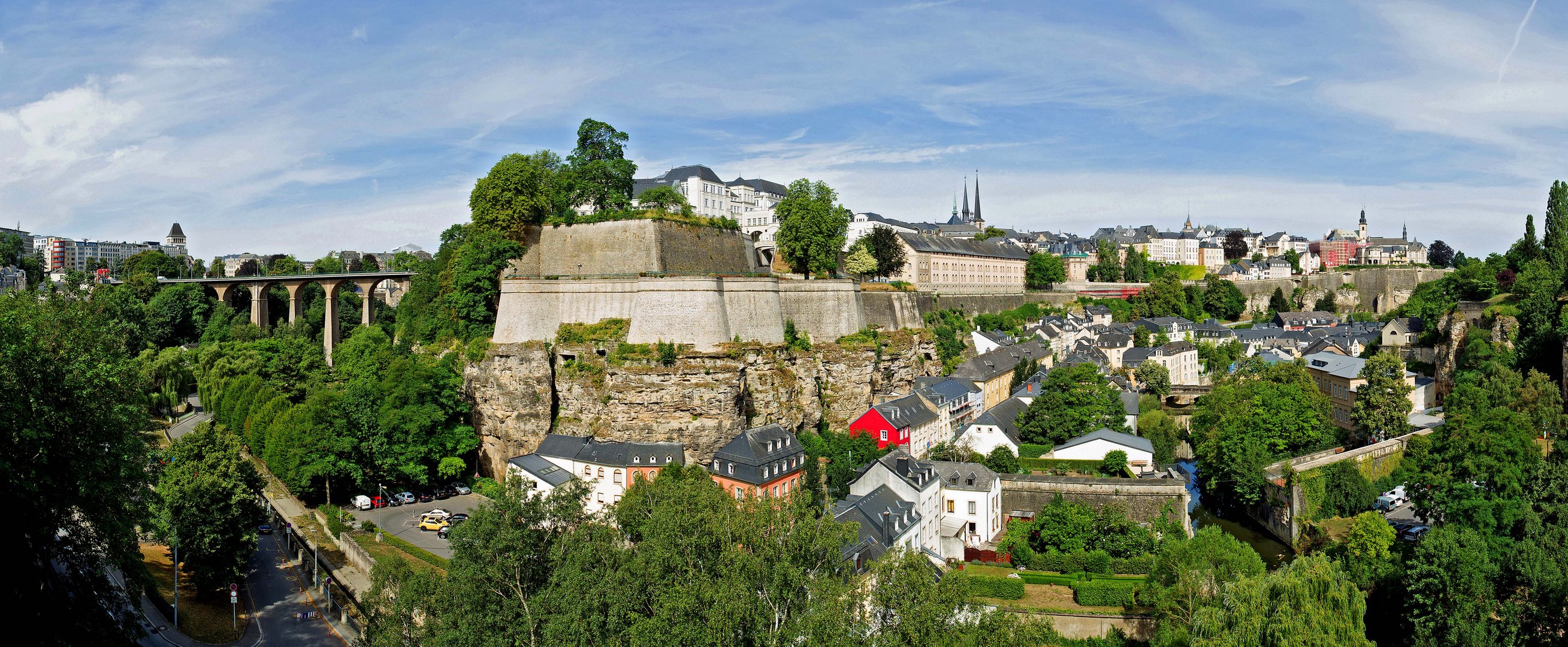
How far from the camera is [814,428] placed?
124 ft

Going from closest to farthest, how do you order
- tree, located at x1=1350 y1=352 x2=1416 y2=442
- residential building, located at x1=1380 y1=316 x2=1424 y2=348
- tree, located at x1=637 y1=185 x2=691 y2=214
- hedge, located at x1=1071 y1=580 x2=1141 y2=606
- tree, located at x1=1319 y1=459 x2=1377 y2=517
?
hedge, located at x1=1071 y1=580 x2=1141 y2=606
tree, located at x1=1319 y1=459 x2=1377 y2=517
tree, located at x1=1350 y1=352 x2=1416 y2=442
tree, located at x1=637 y1=185 x2=691 y2=214
residential building, located at x1=1380 y1=316 x2=1424 y2=348

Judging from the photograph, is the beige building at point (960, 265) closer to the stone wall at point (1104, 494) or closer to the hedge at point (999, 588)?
the stone wall at point (1104, 494)

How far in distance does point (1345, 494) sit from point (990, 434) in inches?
511

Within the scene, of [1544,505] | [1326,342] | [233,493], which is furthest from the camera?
[1326,342]

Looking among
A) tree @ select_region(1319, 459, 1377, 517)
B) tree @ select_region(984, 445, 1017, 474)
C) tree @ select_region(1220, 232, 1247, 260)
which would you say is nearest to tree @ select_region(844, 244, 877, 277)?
tree @ select_region(984, 445, 1017, 474)

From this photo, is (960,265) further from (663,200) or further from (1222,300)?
(663,200)

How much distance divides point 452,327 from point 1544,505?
133 ft

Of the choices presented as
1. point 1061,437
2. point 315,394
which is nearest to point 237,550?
point 315,394

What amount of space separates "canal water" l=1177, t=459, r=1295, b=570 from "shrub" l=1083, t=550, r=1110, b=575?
4341 millimetres

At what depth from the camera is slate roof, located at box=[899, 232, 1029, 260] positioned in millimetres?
69812

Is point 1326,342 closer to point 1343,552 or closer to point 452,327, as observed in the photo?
point 1343,552

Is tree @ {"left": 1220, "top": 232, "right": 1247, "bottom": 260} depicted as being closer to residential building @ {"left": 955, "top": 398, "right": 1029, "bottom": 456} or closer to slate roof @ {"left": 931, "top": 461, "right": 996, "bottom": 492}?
residential building @ {"left": 955, "top": 398, "right": 1029, "bottom": 456}

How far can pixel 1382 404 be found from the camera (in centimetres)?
3653

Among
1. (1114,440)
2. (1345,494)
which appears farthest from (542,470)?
(1345,494)
